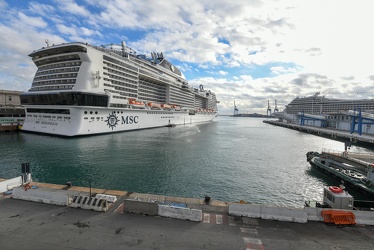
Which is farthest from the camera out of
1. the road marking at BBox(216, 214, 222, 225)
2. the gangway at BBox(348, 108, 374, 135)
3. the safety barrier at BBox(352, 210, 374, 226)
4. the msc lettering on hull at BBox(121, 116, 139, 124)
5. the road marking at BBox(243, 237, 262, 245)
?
the gangway at BBox(348, 108, 374, 135)

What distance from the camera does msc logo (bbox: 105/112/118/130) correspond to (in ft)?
169

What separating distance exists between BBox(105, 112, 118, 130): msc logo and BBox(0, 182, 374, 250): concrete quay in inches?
1626

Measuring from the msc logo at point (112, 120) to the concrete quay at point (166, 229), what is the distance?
136ft

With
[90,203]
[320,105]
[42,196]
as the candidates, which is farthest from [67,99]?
[320,105]

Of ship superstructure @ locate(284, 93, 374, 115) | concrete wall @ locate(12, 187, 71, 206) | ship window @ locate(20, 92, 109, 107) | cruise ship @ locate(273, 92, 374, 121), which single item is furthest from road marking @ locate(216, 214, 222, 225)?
ship superstructure @ locate(284, 93, 374, 115)

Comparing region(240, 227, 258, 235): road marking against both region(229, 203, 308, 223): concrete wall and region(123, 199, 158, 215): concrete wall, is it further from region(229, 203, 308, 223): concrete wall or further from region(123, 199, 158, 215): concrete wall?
region(123, 199, 158, 215): concrete wall

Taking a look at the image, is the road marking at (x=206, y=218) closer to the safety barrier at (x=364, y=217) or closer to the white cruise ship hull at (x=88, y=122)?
the safety barrier at (x=364, y=217)

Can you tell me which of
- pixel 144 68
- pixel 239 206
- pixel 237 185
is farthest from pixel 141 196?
pixel 144 68

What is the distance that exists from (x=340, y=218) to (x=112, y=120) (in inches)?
2017

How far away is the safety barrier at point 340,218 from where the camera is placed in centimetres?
1009

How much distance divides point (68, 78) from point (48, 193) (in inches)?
1649

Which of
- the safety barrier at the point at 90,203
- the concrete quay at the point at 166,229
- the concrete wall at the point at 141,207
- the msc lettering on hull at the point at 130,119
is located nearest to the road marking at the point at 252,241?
the concrete quay at the point at 166,229

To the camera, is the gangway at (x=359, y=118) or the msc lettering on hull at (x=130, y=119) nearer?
the msc lettering on hull at (x=130, y=119)

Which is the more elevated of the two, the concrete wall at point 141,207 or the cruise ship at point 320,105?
the cruise ship at point 320,105
